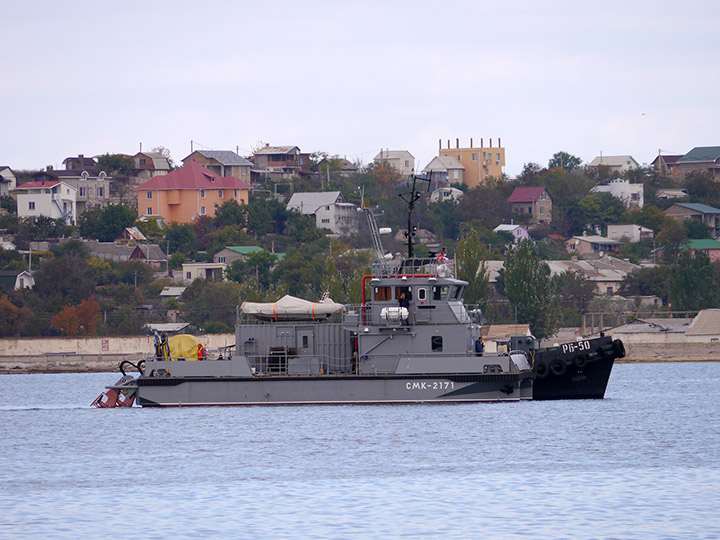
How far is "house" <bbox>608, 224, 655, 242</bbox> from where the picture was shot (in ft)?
390

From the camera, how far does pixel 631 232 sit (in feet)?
391

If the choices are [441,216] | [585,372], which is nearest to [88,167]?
[441,216]

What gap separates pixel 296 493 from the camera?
909 inches

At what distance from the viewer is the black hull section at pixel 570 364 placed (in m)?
34.8

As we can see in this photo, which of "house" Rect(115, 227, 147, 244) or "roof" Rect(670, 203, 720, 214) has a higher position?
"roof" Rect(670, 203, 720, 214)

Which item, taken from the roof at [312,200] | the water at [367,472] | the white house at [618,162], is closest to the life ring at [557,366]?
the water at [367,472]

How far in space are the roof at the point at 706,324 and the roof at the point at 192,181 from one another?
5865 cm

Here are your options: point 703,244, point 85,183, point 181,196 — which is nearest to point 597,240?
point 703,244

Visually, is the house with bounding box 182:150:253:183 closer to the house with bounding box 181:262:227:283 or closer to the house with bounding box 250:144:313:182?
the house with bounding box 250:144:313:182

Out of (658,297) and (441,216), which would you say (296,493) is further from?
(441,216)

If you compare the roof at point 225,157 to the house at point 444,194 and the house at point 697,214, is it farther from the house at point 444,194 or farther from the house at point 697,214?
→ the house at point 697,214

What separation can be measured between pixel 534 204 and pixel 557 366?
95.8 m

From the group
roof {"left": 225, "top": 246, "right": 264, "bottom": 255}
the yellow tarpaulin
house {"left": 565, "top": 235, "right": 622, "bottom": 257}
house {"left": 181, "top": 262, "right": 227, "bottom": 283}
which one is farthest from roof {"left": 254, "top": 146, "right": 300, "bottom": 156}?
the yellow tarpaulin

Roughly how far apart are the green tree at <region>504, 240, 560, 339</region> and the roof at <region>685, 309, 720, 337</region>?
9567 millimetres
